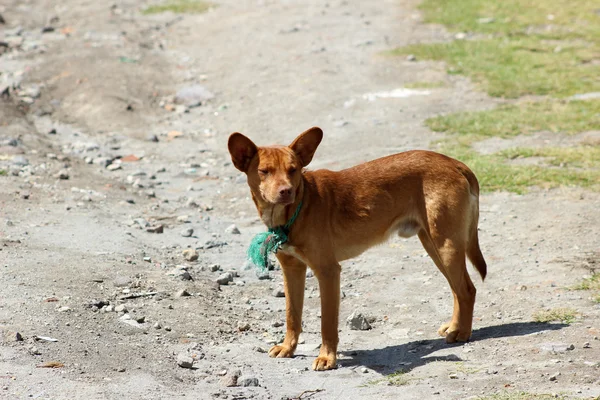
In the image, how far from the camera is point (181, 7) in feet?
72.3

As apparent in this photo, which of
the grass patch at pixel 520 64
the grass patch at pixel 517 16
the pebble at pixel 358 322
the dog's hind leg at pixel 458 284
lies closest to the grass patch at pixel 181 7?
the grass patch at pixel 517 16

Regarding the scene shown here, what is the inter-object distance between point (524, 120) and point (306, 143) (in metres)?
6.84

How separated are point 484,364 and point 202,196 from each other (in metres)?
5.85

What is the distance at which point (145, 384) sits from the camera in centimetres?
609

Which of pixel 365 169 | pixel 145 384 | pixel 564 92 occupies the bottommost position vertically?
pixel 564 92

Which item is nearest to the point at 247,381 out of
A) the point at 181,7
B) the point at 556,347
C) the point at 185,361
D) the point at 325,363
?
the point at 185,361

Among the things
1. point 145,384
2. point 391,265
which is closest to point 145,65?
point 391,265

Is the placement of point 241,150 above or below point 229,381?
above

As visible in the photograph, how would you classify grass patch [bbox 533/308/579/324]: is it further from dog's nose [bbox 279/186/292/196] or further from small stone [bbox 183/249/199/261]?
small stone [bbox 183/249/199/261]

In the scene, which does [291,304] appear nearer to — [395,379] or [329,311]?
[329,311]

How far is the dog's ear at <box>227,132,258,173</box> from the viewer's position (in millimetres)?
6512

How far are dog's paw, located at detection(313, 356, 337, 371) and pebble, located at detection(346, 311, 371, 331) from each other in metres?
0.90

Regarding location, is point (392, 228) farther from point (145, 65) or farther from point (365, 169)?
point (145, 65)

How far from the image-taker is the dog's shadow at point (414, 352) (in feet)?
21.8
